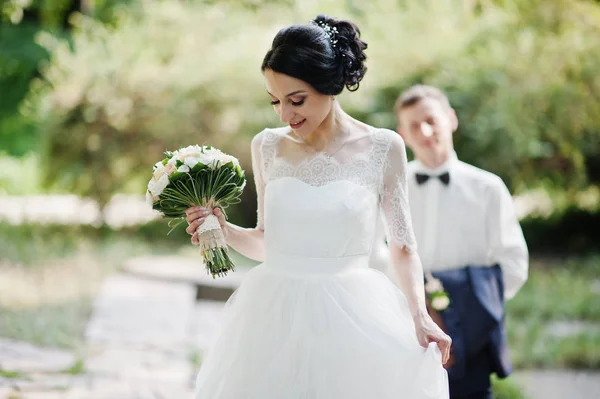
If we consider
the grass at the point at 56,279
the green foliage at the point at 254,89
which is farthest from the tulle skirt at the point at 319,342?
the green foliage at the point at 254,89

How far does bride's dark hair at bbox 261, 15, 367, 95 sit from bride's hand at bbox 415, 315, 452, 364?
862 millimetres

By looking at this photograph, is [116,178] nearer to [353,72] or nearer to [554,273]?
[554,273]

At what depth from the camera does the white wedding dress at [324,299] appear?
2.80 metres

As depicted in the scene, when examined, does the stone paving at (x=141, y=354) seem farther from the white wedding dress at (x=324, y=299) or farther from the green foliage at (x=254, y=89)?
the green foliage at (x=254, y=89)

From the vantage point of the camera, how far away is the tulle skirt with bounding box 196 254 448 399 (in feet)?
9.15

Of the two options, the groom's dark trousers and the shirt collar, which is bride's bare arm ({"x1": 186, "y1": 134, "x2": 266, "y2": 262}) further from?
the shirt collar

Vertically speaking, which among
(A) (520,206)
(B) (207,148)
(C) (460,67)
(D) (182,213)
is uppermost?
(C) (460,67)

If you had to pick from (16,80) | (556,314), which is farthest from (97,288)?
(556,314)

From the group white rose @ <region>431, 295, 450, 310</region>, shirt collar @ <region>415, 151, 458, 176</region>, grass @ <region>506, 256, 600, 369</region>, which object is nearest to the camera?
white rose @ <region>431, 295, 450, 310</region>

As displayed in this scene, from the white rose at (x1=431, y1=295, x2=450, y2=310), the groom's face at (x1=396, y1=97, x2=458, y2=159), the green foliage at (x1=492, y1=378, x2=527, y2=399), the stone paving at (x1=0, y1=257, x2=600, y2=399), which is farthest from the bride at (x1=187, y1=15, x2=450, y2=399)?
the green foliage at (x1=492, y1=378, x2=527, y2=399)

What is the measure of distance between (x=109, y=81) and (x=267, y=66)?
987cm

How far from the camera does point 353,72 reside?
119 inches

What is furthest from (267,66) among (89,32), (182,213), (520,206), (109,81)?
(520,206)

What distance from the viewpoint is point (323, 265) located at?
3.00 metres
